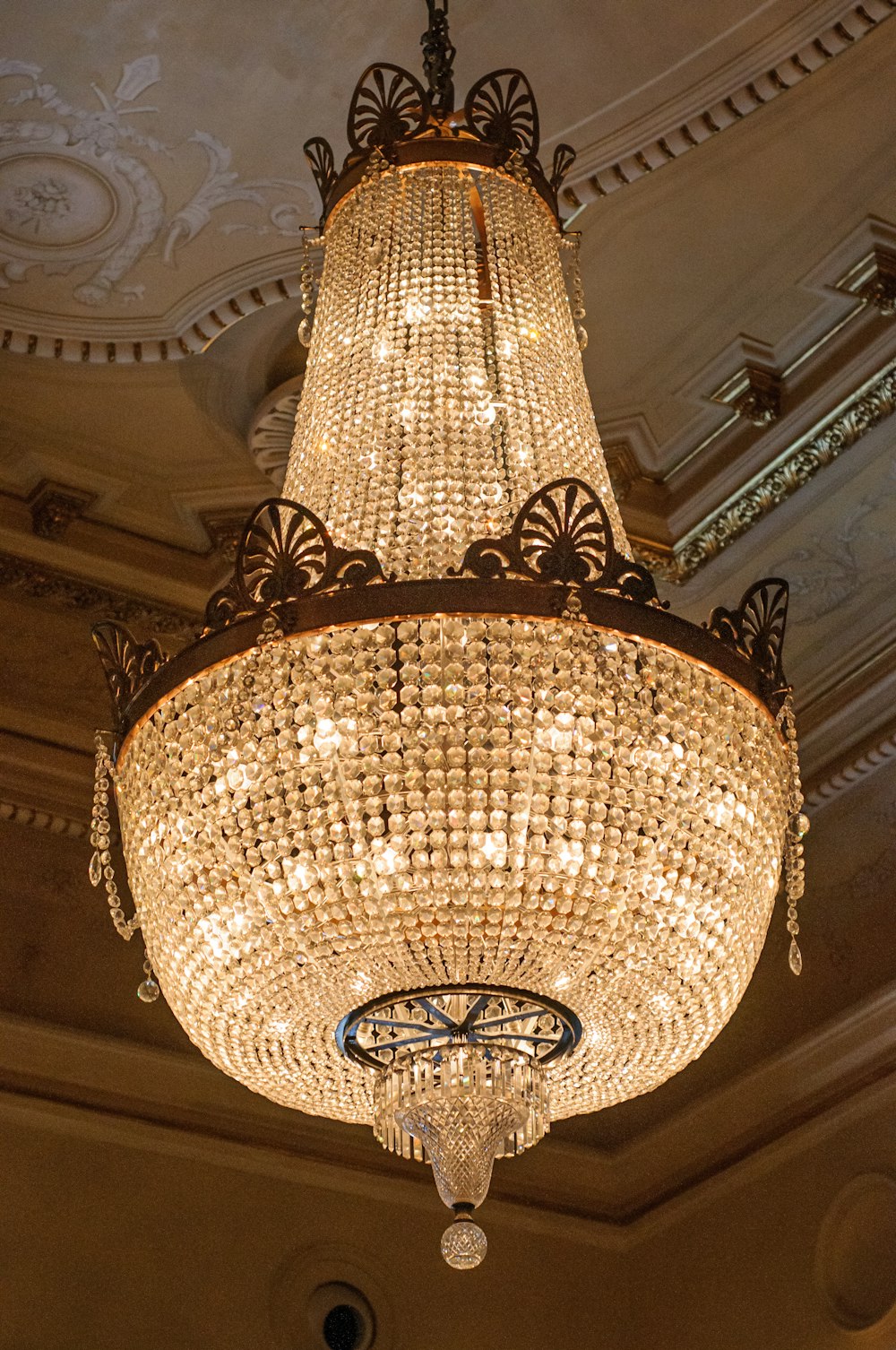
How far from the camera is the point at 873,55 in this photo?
348cm

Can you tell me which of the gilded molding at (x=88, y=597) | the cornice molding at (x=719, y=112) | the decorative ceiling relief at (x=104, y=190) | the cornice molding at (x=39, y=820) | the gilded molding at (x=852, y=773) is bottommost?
the cornice molding at (x=39, y=820)

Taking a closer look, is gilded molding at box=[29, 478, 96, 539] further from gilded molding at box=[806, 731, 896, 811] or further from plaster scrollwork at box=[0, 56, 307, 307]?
gilded molding at box=[806, 731, 896, 811]

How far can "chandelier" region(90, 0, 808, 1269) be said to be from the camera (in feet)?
6.59

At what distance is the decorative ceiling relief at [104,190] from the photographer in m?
3.34

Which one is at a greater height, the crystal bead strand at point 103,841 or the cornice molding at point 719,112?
the cornice molding at point 719,112

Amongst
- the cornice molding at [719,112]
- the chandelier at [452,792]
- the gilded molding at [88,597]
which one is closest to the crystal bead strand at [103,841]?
the chandelier at [452,792]

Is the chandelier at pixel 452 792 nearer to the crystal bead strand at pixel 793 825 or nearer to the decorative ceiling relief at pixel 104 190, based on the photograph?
the crystal bead strand at pixel 793 825

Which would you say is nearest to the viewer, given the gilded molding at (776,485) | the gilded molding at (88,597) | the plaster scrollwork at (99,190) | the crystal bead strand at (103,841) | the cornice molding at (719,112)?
the crystal bead strand at (103,841)

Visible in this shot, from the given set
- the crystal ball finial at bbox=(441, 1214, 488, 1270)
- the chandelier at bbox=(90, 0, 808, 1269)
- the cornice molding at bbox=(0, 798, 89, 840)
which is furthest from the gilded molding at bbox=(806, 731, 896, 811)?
the crystal ball finial at bbox=(441, 1214, 488, 1270)

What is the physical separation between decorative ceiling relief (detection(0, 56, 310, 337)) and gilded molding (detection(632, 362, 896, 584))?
1.54 metres

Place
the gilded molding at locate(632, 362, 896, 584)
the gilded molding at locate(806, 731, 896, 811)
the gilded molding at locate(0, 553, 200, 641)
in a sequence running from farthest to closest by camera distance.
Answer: the gilded molding at locate(806, 731, 896, 811) → the gilded molding at locate(0, 553, 200, 641) → the gilded molding at locate(632, 362, 896, 584)

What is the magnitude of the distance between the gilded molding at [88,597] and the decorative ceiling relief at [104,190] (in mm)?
1088

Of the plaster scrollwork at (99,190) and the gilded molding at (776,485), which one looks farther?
the gilded molding at (776,485)

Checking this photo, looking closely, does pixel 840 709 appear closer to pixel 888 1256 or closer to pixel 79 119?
pixel 888 1256
